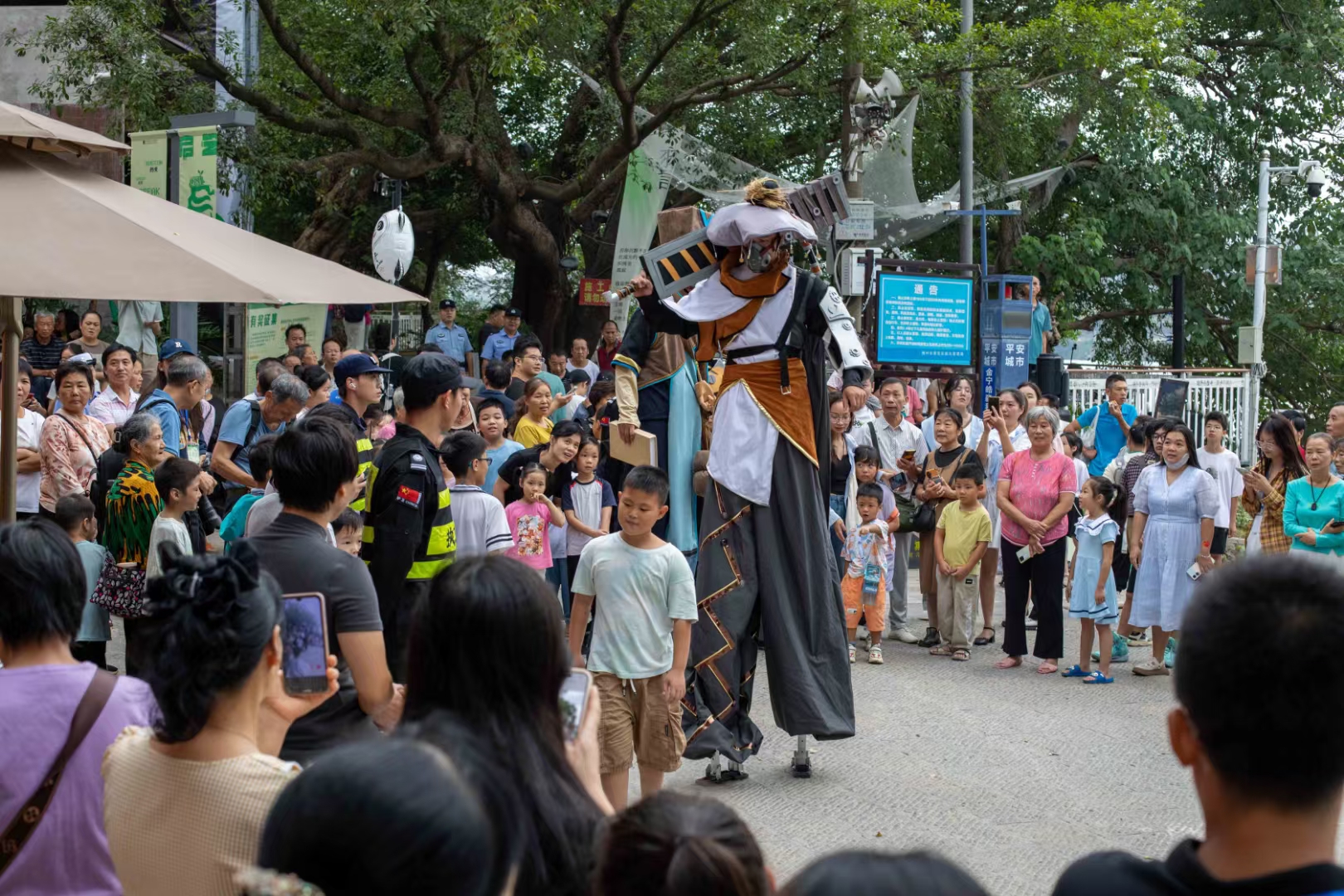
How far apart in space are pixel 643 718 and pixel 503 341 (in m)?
10.8

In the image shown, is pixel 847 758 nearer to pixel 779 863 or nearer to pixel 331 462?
pixel 779 863

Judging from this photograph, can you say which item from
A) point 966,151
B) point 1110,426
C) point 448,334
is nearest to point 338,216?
point 448,334

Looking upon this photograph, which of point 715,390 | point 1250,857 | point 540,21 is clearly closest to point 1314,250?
point 540,21

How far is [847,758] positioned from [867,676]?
6.57 feet

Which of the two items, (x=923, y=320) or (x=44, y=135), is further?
(x=923, y=320)

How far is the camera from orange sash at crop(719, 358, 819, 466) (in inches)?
260

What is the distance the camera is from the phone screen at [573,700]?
102 inches

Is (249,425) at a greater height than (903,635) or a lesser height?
greater

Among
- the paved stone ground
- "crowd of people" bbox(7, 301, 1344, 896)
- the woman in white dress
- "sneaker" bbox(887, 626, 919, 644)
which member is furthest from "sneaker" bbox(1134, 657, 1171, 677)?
"sneaker" bbox(887, 626, 919, 644)

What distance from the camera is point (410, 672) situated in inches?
98.3

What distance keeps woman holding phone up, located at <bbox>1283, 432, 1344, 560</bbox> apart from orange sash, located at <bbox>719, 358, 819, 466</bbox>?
338 cm

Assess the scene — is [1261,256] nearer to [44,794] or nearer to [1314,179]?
[1314,179]

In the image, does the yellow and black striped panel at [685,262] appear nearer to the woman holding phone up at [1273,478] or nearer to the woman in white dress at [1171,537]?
the woman in white dress at [1171,537]

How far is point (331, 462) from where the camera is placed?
3693mm
